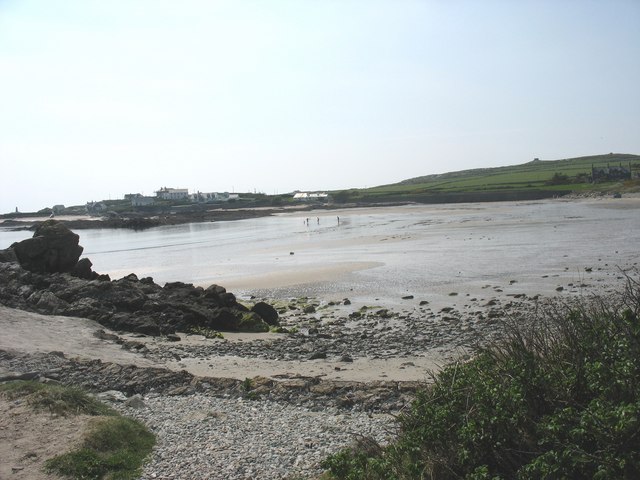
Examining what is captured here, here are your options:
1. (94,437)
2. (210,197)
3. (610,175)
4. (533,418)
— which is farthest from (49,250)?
(210,197)

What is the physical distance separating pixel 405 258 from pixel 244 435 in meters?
26.6

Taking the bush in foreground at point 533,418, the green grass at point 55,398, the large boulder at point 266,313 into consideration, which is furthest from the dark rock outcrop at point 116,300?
the bush in foreground at point 533,418

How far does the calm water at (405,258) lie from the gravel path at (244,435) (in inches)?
565

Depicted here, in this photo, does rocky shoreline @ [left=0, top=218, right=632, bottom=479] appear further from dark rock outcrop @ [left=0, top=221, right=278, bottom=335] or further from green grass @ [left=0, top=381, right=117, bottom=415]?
green grass @ [left=0, top=381, right=117, bottom=415]

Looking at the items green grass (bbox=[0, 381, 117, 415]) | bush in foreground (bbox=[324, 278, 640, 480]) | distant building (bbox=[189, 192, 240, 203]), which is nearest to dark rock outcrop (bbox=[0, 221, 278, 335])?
green grass (bbox=[0, 381, 117, 415])

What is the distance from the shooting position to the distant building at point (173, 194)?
182875mm

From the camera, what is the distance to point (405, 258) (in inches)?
1355

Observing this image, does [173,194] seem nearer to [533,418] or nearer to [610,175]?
[610,175]

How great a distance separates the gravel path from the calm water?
14345mm

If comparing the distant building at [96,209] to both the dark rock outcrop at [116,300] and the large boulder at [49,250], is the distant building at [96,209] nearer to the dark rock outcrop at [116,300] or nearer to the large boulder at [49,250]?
the large boulder at [49,250]

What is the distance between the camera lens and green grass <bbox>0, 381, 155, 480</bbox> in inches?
291

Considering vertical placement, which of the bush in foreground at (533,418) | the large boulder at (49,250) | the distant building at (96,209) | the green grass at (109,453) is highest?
the distant building at (96,209)

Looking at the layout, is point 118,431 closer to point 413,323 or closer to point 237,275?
point 413,323

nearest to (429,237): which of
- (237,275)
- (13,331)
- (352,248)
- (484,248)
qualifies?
(352,248)
